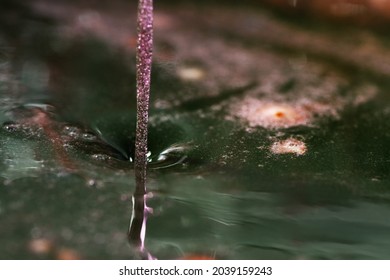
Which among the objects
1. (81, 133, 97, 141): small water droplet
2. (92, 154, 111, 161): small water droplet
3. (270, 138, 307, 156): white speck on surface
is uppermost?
(270, 138, 307, 156): white speck on surface

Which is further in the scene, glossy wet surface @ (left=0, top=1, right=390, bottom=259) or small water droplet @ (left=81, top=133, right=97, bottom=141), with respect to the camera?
small water droplet @ (left=81, top=133, right=97, bottom=141)

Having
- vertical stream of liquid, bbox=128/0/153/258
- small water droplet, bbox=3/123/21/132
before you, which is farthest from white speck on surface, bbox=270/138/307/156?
small water droplet, bbox=3/123/21/132

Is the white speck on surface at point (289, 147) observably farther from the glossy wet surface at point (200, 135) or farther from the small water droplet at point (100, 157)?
the small water droplet at point (100, 157)

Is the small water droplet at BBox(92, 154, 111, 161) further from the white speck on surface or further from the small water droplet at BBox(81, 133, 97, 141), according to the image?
the white speck on surface

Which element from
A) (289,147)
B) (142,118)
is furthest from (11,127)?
(289,147)

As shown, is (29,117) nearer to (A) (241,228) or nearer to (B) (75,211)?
(B) (75,211)

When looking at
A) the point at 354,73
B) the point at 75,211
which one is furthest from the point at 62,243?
the point at 354,73

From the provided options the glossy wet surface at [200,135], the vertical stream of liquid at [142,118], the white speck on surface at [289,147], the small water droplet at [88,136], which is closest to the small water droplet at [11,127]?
the glossy wet surface at [200,135]

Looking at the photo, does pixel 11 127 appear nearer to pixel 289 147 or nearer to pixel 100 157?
pixel 100 157

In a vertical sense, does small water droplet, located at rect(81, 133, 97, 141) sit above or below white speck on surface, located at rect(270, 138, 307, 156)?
below

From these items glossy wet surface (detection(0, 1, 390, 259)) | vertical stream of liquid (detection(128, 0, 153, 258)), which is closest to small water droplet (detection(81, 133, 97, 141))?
glossy wet surface (detection(0, 1, 390, 259))
